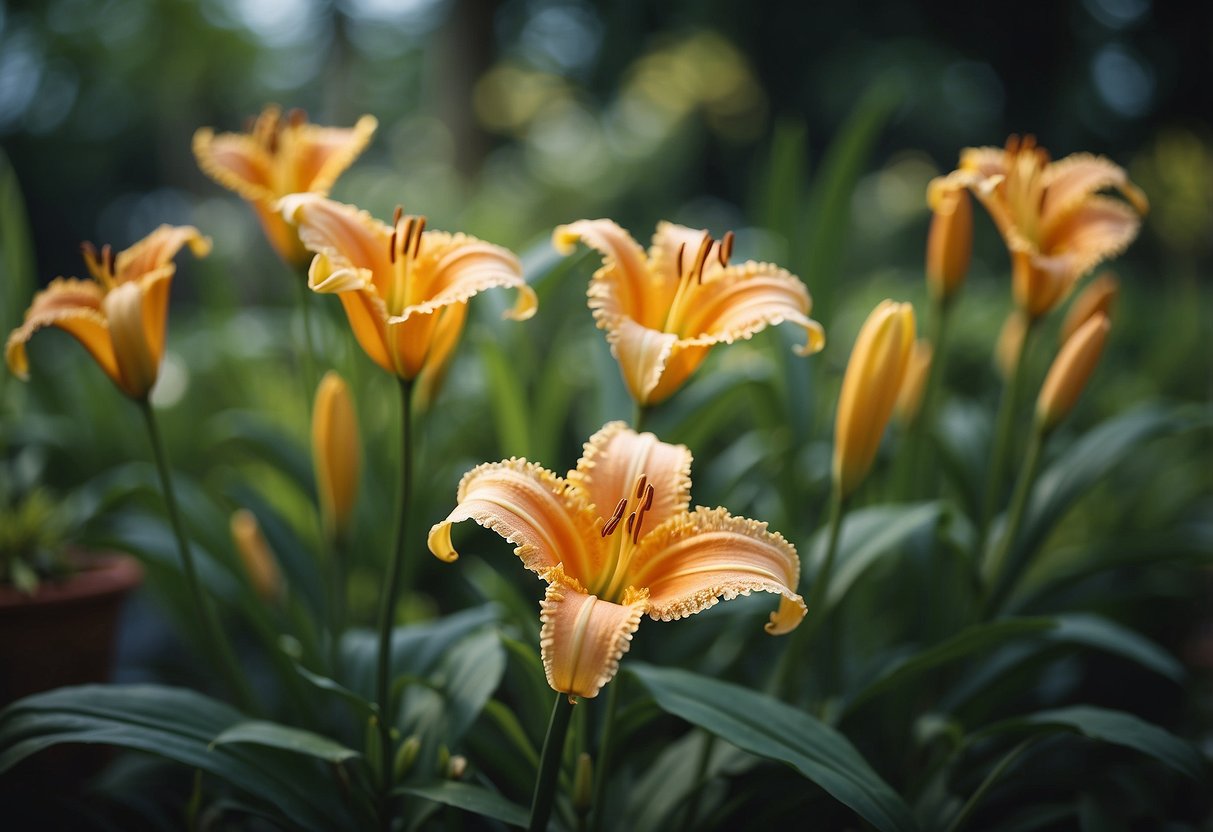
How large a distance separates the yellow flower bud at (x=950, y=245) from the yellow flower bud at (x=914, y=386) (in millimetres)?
94

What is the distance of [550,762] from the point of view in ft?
2.46

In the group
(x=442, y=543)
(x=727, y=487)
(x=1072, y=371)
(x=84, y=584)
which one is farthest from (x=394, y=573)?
(x=1072, y=371)

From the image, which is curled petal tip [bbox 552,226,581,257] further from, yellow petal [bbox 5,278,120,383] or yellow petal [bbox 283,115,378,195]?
yellow petal [bbox 5,278,120,383]

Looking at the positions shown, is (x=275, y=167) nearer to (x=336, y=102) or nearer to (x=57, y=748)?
(x=57, y=748)

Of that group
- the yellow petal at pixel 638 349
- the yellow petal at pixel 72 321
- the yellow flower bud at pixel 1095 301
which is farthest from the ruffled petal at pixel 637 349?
the yellow flower bud at pixel 1095 301

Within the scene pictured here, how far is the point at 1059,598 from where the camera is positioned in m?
1.54

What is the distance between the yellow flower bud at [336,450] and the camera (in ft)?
3.45

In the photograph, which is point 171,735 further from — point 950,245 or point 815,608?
point 950,245

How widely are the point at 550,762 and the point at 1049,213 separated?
877mm

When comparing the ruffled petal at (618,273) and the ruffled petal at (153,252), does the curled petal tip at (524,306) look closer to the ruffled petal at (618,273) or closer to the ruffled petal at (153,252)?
the ruffled petal at (618,273)

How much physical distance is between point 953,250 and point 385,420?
1.29 metres

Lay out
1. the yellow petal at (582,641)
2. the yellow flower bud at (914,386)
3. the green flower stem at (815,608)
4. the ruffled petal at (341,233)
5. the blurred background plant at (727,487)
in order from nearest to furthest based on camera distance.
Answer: the yellow petal at (582,641) < the ruffled petal at (341,233) < the green flower stem at (815,608) < the blurred background plant at (727,487) < the yellow flower bud at (914,386)

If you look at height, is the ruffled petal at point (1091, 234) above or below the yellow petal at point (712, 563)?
above

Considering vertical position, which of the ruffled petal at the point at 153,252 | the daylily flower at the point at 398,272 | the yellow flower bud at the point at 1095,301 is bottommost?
the ruffled petal at the point at 153,252
